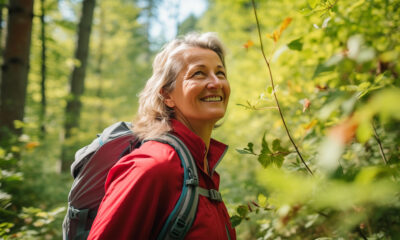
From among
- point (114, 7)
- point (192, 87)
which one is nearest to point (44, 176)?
point (192, 87)

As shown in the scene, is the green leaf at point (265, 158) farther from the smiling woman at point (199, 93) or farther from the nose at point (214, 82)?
the nose at point (214, 82)

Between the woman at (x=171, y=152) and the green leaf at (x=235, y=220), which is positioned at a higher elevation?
the woman at (x=171, y=152)

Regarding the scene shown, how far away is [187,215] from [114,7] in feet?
42.2

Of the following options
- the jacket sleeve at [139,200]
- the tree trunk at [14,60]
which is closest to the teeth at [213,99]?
the jacket sleeve at [139,200]

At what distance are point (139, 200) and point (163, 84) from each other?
0.89 metres

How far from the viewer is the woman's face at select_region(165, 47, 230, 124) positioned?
158 cm

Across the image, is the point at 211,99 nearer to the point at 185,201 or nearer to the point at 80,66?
the point at 185,201

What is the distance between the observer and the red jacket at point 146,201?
3.44 feet

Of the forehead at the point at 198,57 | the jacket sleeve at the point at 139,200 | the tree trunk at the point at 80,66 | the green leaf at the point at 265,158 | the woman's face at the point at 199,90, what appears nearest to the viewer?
the jacket sleeve at the point at 139,200

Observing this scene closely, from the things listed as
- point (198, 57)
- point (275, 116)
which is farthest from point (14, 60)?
point (275, 116)

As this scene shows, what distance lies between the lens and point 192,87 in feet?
5.20

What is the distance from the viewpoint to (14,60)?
3902 millimetres

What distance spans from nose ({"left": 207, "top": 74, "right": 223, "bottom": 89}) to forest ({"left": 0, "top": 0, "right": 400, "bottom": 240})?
26 centimetres

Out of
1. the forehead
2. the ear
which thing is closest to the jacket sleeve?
the ear
